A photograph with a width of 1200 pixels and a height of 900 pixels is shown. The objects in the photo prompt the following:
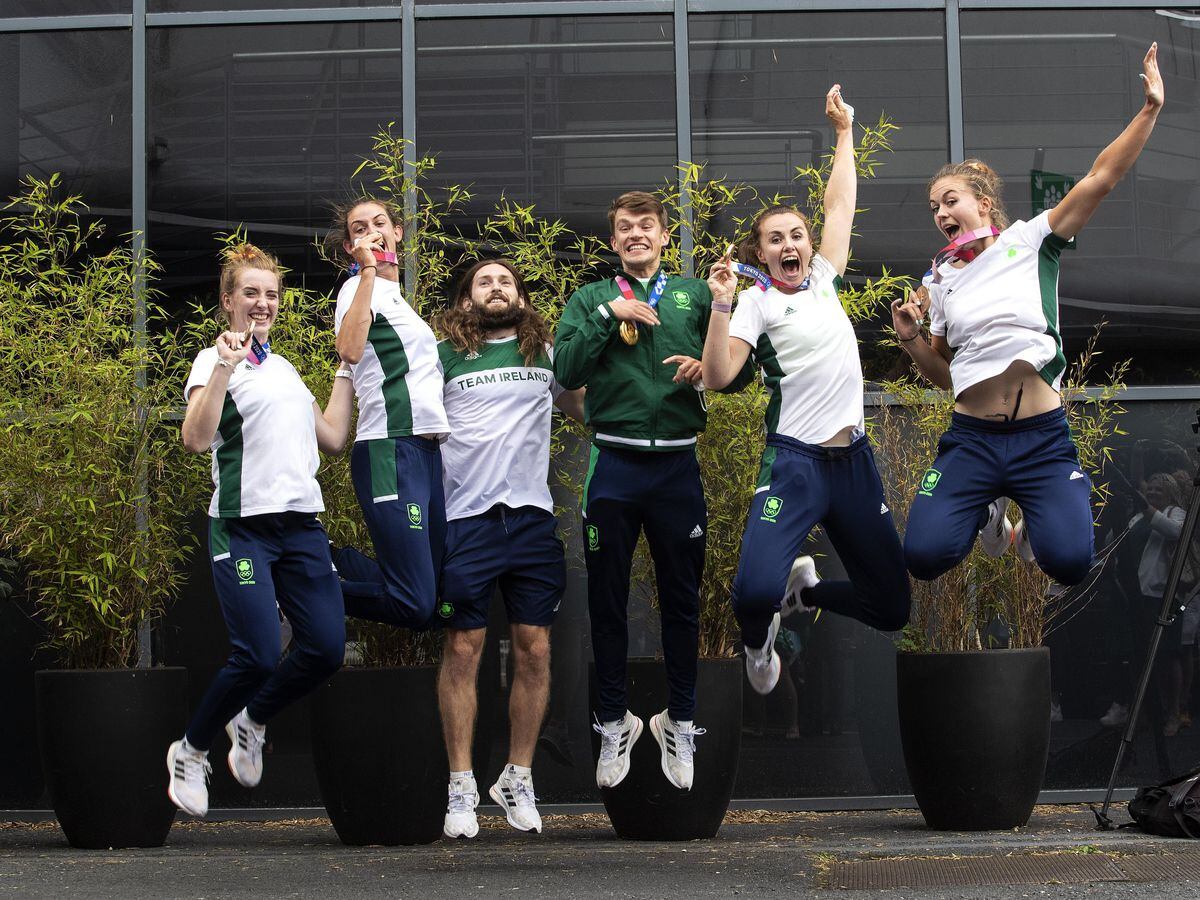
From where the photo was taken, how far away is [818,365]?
5.15 m

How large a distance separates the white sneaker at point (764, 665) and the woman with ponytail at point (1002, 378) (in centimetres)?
62

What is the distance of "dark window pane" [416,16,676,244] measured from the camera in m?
7.10

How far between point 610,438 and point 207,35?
334 centimetres

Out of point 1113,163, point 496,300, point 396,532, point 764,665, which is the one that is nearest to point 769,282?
point 496,300

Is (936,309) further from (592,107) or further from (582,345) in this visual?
(592,107)

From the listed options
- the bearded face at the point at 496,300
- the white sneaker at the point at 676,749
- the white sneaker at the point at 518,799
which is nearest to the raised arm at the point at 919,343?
the bearded face at the point at 496,300

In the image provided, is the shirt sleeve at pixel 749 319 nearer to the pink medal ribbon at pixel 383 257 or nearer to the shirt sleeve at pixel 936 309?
the shirt sleeve at pixel 936 309

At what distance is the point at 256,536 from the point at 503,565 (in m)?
0.89

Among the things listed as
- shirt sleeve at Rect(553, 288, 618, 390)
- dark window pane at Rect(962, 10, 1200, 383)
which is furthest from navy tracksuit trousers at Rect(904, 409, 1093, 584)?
dark window pane at Rect(962, 10, 1200, 383)

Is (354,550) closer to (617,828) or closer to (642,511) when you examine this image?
(642,511)

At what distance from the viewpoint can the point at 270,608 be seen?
506cm

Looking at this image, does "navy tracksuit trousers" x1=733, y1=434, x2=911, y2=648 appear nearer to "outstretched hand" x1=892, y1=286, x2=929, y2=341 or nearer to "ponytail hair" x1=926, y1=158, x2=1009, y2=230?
"outstretched hand" x1=892, y1=286, x2=929, y2=341

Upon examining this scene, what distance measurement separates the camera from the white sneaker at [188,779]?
16.9 feet

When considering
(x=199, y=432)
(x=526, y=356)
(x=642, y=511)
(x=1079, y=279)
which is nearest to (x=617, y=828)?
(x=642, y=511)
